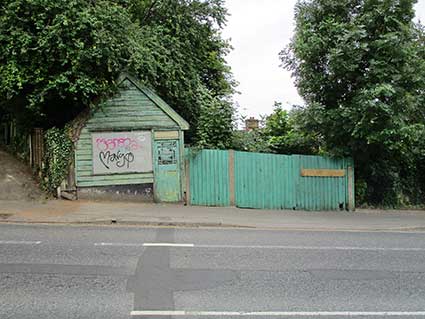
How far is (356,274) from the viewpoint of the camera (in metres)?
6.45

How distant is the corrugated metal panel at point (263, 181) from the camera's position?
13.7m

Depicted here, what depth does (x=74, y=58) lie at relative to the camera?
11.8 meters

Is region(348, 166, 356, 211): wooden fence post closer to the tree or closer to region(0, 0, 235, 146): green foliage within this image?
the tree

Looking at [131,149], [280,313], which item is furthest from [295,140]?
[280,313]

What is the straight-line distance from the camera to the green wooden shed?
13.2 m

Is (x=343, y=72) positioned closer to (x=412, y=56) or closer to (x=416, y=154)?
(x=412, y=56)

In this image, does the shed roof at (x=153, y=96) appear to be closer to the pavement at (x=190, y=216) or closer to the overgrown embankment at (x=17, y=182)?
the pavement at (x=190, y=216)

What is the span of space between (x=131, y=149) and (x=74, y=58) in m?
3.34

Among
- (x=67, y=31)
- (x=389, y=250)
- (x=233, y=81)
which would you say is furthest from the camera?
(x=233, y=81)

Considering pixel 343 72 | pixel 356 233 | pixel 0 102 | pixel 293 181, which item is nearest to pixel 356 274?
pixel 356 233

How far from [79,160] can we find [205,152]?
4.10m

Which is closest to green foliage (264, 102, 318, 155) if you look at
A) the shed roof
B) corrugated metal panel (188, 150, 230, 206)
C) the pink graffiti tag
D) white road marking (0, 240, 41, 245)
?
Answer: corrugated metal panel (188, 150, 230, 206)

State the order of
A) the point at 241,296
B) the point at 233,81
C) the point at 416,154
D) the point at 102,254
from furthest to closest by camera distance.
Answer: the point at 233,81 → the point at 416,154 → the point at 102,254 → the point at 241,296

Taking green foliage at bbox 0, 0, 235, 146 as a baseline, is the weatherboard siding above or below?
below
